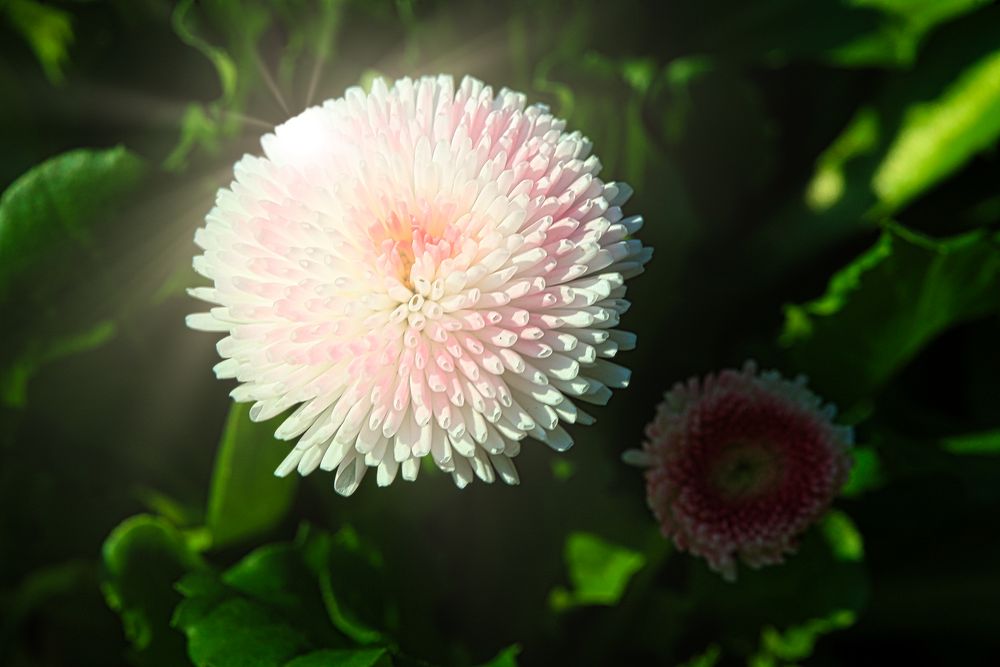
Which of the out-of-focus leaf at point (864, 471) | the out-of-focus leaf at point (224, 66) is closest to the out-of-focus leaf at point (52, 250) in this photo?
the out-of-focus leaf at point (224, 66)

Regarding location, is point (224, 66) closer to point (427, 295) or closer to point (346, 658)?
point (427, 295)

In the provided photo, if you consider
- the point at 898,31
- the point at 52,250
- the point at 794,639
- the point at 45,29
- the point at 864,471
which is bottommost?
the point at 794,639

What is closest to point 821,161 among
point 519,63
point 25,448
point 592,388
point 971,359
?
point 971,359

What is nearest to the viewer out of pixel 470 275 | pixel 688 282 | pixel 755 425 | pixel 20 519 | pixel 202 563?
pixel 470 275

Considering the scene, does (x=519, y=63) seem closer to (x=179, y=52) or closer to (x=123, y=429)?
(x=179, y=52)

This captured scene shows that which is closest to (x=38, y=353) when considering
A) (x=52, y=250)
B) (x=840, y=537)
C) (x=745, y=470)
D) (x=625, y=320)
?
(x=52, y=250)

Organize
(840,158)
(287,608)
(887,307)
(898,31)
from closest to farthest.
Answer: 1. (287,608)
2. (887,307)
3. (898,31)
4. (840,158)
